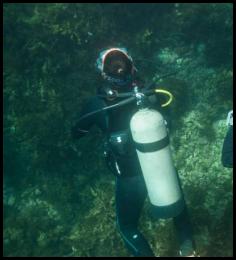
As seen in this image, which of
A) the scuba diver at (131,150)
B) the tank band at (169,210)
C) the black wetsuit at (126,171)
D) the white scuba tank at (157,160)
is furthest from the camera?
the black wetsuit at (126,171)

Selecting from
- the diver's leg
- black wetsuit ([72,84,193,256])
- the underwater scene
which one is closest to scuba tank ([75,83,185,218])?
black wetsuit ([72,84,193,256])

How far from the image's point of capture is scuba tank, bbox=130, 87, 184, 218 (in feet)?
12.6

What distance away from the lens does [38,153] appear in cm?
770

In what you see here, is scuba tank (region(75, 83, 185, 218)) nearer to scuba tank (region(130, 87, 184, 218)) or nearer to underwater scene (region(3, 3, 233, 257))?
scuba tank (region(130, 87, 184, 218))

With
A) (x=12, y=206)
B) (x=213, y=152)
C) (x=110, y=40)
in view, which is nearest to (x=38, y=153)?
(x=12, y=206)

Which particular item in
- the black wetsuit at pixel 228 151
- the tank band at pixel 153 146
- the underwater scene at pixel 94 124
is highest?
the tank band at pixel 153 146

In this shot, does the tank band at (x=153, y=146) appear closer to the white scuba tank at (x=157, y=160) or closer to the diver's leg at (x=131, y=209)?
the white scuba tank at (x=157, y=160)

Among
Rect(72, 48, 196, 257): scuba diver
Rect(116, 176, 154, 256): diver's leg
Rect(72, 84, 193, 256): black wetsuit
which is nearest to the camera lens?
Rect(72, 48, 196, 257): scuba diver

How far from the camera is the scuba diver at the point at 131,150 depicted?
13.0 feet

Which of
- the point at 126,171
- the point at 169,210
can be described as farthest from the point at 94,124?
the point at 169,210

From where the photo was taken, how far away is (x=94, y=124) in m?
6.54

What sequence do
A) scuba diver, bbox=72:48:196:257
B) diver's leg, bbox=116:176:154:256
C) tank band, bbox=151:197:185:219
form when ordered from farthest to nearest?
diver's leg, bbox=116:176:154:256 < tank band, bbox=151:197:185:219 < scuba diver, bbox=72:48:196:257

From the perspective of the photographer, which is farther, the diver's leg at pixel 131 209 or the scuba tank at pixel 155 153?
the diver's leg at pixel 131 209

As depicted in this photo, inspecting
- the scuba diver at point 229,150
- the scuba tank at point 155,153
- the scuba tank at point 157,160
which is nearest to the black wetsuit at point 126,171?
the scuba tank at point 155,153
